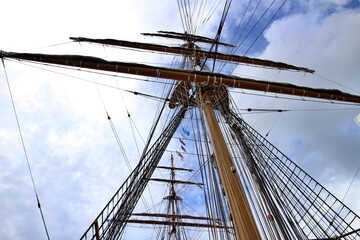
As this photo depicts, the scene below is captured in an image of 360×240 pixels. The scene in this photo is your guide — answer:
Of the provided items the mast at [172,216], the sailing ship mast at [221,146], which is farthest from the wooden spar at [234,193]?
the mast at [172,216]

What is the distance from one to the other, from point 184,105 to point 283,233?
563cm

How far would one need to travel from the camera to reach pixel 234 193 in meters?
4.64

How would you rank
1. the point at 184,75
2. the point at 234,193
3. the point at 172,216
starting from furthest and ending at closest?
1. the point at 172,216
2. the point at 184,75
3. the point at 234,193

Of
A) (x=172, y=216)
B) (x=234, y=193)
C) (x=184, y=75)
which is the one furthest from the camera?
(x=172, y=216)

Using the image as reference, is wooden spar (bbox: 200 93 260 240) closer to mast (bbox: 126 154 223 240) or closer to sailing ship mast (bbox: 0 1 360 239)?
sailing ship mast (bbox: 0 1 360 239)

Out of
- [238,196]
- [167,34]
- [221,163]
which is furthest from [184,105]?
[167,34]

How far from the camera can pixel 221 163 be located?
529 cm

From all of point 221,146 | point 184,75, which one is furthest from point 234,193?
point 184,75

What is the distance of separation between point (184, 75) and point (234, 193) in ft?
10.9

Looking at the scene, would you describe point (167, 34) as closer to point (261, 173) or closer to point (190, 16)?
point (190, 16)

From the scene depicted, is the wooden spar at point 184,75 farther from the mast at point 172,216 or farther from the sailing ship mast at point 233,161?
the mast at point 172,216

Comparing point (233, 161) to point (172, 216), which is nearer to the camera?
point (233, 161)

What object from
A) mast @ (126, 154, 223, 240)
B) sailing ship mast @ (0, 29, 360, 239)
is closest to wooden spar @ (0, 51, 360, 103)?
sailing ship mast @ (0, 29, 360, 239)

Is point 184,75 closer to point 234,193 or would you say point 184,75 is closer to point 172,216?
point 234,193
